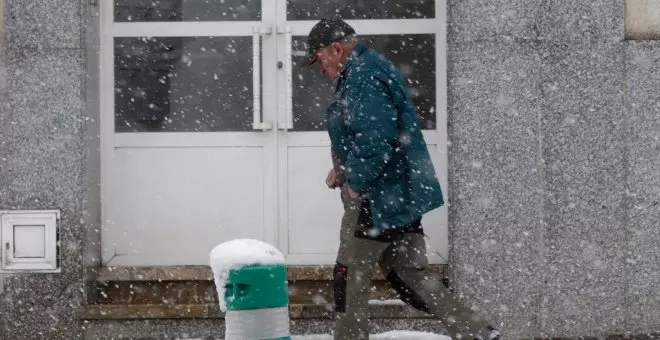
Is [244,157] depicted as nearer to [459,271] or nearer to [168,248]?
[168,248]

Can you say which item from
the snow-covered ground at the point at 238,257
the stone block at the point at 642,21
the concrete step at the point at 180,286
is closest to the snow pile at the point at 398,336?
the concrete step at the point at 180,286

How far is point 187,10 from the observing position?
6895 mm

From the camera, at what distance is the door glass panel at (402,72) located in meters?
6.81

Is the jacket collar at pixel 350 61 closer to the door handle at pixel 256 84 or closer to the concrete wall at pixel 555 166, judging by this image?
the concrete wall at pixel 555 166

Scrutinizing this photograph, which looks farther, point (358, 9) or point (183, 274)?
point (358, 9)

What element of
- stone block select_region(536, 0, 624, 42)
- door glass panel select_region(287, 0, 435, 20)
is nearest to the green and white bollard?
stone block select_region(536, 0, 624, 42)

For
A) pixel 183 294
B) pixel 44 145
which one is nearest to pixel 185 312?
pixel 183 294

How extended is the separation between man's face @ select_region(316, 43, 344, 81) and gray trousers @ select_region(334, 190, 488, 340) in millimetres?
700

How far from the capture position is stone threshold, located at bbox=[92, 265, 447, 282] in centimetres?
659

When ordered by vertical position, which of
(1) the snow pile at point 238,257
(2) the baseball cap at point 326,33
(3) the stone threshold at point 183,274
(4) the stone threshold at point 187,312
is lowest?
(4) the stone threshold at point 187,312

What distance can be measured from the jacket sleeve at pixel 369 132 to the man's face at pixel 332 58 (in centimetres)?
28

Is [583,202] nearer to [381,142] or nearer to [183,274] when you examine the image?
[381,142]

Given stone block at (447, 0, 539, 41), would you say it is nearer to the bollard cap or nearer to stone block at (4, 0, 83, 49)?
stone block at (4, 0, 83, 49)

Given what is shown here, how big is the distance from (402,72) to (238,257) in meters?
3.93
